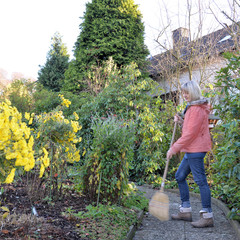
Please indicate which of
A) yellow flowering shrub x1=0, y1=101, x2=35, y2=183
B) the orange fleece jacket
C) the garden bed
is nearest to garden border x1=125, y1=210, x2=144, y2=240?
the garden bed

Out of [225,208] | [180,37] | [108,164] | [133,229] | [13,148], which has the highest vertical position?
[180,37]

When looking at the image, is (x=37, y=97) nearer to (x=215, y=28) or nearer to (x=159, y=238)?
(x=215, y=28)

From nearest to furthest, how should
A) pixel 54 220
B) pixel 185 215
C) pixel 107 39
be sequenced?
pixel 54 220
pixel 185 215
pixel 107 39

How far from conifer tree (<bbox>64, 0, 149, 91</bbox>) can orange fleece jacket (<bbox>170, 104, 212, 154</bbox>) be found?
9916 mm

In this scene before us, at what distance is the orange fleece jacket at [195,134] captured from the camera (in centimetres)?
347

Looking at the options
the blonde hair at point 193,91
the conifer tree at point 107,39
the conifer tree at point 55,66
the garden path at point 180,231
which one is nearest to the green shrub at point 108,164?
the garden path at point 180,231

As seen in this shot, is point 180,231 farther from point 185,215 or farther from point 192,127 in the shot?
point 192,127

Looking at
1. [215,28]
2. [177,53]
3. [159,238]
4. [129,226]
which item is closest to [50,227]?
[129,226]

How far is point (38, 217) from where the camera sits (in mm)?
2779

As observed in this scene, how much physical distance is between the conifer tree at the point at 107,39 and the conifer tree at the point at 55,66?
670 centimetres

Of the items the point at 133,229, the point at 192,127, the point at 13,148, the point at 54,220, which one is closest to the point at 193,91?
the point at 192,127

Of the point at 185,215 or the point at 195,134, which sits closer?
the point at 195,134

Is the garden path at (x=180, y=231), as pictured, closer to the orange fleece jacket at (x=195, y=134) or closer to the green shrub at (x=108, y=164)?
the green shrub at (x=108, y=164)

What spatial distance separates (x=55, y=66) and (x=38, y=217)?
2024cm
